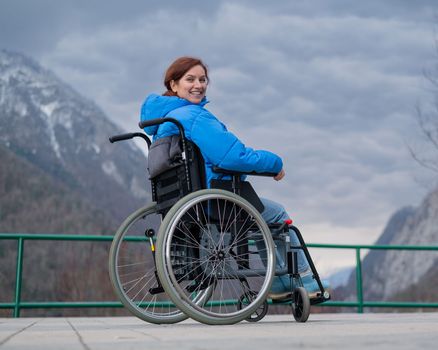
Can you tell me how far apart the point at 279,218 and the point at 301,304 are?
39cm

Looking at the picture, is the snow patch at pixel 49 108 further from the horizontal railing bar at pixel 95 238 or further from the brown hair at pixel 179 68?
the brown hair at pixel 179 68

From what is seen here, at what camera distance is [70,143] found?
16238 cm

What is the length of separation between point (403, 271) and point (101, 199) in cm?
5466

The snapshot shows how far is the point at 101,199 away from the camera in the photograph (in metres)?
125

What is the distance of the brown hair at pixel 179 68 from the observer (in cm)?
325

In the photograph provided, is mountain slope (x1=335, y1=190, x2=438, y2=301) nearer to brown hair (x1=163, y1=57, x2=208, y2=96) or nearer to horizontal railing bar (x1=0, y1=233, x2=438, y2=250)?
horizontal railing bar (x1=0, y1=233, x2=438, y2=250)

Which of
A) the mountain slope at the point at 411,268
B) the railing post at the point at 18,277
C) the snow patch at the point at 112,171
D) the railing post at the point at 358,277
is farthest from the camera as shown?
the snow patch at the point at 112,171

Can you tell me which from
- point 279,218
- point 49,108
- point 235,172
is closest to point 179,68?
point 235,172

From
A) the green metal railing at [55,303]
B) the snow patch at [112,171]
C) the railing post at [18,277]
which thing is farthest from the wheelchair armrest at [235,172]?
the snow patch at [112,171]

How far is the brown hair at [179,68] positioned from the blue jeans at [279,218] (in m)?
0.70

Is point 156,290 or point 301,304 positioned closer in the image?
point 301,304

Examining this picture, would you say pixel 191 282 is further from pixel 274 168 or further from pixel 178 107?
pixel 178 107

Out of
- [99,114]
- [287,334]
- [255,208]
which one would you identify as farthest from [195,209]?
[99,114]

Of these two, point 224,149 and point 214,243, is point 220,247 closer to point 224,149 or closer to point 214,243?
point 214,243
